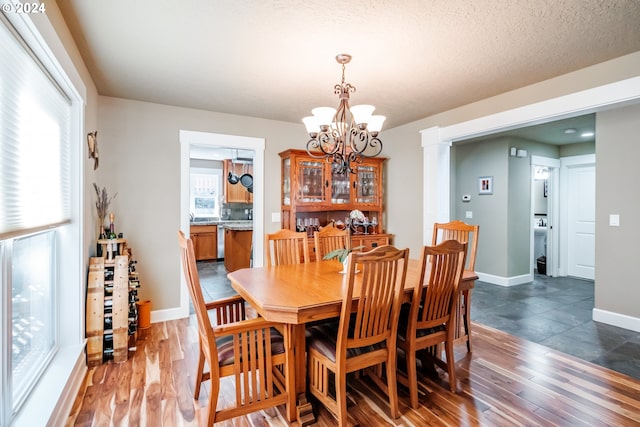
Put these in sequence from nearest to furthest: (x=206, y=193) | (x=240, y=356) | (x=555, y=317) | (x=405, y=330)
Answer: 1. (x=240, y=356)
2. (x=405, y=330)
3. (x=555, y=317)
4. (x=206, y=193)

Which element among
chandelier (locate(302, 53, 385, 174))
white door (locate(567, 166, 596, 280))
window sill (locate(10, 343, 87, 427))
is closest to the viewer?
window sill (locate(10, 343, 87, 427))

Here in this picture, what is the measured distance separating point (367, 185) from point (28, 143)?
3.70 m

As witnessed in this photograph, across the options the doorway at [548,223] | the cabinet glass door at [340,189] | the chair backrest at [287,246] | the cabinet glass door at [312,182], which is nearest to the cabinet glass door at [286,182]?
the cabinet glass door at [312,182]

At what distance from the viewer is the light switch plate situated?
3432mm

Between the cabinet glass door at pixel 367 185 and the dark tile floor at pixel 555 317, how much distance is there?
1.93 m

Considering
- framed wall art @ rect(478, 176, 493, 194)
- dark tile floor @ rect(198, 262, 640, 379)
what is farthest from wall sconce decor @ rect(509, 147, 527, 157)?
dark tile floor @ rect(198, 262, 640, 379)

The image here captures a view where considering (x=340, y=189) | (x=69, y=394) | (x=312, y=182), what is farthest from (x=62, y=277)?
(x=340, y=189)

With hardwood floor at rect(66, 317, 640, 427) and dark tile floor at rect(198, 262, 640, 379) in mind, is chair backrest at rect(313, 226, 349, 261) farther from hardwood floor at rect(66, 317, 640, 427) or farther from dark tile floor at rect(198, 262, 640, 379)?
dark tile floor at rect(198, 262, 640, 379)

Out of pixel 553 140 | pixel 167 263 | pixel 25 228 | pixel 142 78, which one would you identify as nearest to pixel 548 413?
pixel 25 228

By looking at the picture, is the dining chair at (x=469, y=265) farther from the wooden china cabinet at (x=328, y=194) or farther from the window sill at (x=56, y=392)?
the window sill at (x=56, y=392)

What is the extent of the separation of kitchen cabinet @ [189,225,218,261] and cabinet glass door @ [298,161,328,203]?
151 inches

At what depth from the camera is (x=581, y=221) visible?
5645 mm

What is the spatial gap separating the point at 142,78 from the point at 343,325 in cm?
271

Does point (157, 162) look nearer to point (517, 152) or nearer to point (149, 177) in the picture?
point (149, 177)
